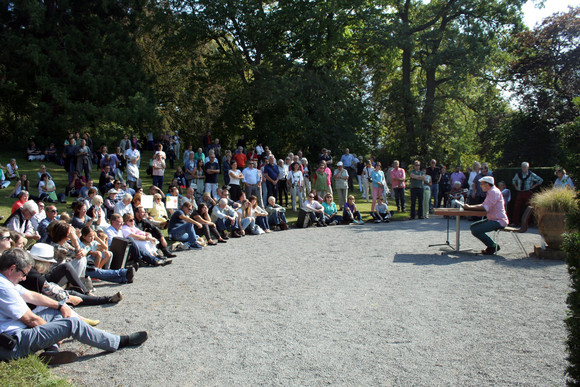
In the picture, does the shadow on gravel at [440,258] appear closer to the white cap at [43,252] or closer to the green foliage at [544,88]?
the white cap at [43,252]

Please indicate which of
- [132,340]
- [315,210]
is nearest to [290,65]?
[315,210]

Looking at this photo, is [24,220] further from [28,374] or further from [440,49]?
[440,49]

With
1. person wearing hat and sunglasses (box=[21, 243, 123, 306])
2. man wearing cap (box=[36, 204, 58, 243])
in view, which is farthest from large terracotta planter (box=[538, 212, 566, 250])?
man wearing cap (box=[36, 204, 58, 243])

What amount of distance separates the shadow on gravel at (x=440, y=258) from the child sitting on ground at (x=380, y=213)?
6405mm

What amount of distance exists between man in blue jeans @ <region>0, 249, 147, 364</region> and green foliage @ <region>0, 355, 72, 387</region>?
0.46 feet

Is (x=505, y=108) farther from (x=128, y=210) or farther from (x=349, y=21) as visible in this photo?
(x=128, y=210)

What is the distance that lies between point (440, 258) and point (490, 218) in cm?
159

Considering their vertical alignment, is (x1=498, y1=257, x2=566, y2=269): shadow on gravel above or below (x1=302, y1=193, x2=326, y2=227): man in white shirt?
below

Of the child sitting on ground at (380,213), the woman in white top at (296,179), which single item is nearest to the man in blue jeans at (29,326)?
the child sitting on ground at (380,213)

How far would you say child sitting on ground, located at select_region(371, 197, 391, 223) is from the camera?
670 inches

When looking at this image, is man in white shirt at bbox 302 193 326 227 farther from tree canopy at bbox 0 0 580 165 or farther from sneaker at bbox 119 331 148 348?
tree canopy at bbox 0 0 580 165

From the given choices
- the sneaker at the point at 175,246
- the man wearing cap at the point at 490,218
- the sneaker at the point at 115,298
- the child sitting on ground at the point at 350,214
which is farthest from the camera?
the child sitting on ground at the point at 350,214

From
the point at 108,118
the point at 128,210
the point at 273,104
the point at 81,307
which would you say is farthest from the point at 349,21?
the point at 81,307

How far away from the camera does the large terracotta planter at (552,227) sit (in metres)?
10.2
